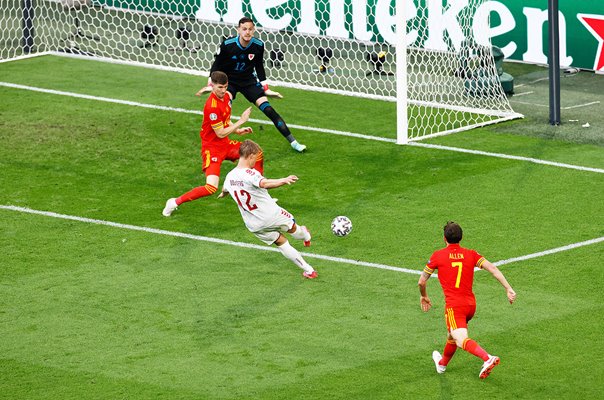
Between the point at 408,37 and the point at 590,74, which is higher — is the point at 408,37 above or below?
above

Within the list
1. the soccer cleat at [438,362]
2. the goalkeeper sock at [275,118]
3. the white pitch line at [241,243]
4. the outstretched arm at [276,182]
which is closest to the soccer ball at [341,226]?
the white pitch line at [241,243]

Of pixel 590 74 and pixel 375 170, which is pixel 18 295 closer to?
pixel 375 170

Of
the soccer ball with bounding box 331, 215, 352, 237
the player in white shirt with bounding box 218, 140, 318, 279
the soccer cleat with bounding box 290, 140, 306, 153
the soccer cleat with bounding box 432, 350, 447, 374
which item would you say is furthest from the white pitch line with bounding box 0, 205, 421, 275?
the soccer cleat with bounding box 290, 140, 306, 153

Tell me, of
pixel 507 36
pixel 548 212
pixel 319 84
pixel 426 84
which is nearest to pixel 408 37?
pixel 426 84

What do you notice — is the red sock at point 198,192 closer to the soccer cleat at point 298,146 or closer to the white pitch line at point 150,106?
the soccer cleat at point 298,146

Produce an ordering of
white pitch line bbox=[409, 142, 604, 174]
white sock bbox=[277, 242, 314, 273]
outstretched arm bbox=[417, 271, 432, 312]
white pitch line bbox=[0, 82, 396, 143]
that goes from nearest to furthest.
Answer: outstretched arm bbox=[417, 271, 432, 312]
white sock bbox=[277, 242, 314, 273]
white pitch line bbox=[409, 142, 604, 174]
white pitch line bbox=[0, 82, 396, 143]

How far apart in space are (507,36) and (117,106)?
27.3 feet

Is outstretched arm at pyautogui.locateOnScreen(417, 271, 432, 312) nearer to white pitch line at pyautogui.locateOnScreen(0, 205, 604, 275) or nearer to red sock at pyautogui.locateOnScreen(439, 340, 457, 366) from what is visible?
red sock at pyautogui.locateOnScreen(439, 340, 457, 366)

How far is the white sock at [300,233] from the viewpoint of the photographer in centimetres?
1507

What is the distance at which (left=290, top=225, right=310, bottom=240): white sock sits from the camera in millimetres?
15070

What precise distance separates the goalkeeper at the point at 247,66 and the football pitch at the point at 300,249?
743mm

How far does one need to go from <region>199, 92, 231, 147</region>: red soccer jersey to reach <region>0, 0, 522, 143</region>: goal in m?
4.13

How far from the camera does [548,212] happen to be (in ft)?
55.8

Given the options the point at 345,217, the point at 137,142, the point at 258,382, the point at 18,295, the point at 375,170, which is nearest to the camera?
the point at 258,382
